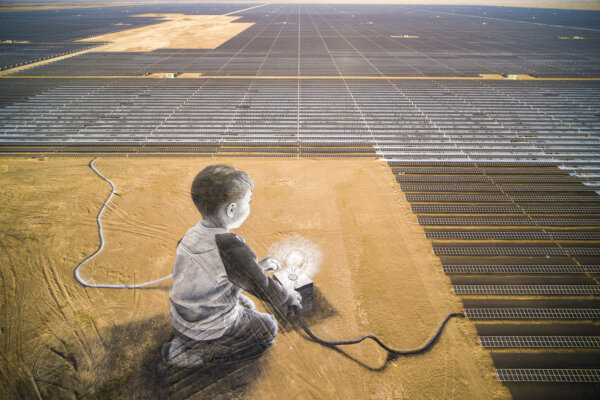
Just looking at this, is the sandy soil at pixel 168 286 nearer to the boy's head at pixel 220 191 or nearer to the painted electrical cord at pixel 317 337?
the painted electrical cord at pixel 317 337

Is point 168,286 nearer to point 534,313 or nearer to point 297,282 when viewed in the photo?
point 297,282

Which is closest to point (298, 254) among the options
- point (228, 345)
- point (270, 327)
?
point (270, 327)

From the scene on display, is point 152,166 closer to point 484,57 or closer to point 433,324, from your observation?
point 433,324

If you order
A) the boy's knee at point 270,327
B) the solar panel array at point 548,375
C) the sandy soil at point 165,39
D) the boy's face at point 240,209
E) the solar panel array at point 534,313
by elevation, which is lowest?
the solar panel array at point 548,375

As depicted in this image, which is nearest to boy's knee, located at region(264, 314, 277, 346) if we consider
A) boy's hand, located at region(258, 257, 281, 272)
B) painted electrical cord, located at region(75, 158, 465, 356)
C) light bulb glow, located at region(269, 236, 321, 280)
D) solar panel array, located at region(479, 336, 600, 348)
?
painted electrical cord, located at region(75, 158, 465, 356)

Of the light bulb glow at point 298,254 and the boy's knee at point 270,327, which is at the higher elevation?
the boy's knee at point 270,327

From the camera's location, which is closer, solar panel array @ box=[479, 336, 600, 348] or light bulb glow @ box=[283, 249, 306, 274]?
solar panel array @ box=[479, 336, 600, 348]

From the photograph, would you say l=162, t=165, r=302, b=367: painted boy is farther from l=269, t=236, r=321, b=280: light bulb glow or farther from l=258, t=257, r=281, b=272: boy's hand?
l=269, t=236, r=321, b=280: light bulb glow

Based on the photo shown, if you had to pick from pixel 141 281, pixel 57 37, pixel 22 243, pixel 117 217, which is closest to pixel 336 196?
pixel 141 281

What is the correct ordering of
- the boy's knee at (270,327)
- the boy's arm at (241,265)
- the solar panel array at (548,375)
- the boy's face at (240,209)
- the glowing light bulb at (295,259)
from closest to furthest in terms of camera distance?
the boy's arm at (241,265), the boy's face at (240,209), the boy's knee at (270,327), the solar panel array at (548,375), the glowing light bulb at (295,259)

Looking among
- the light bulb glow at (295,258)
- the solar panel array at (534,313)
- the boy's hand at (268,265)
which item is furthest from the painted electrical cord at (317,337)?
the light bulb glow at (295,258)
